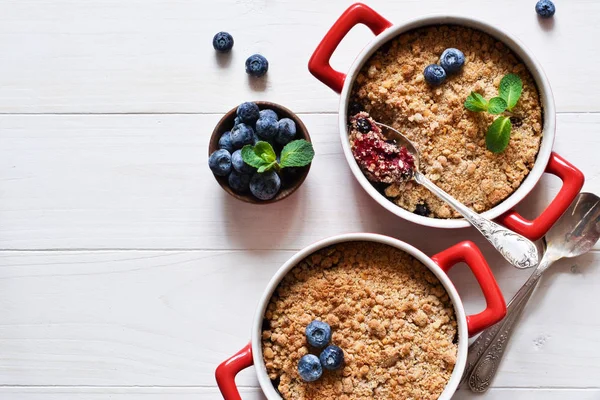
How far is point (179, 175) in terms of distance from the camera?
5.44 ft

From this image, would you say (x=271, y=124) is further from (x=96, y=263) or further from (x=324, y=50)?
(x=96, y=263)

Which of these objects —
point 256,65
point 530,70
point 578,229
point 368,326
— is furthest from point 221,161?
point 578,229

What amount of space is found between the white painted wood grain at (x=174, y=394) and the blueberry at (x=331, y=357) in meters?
0.27

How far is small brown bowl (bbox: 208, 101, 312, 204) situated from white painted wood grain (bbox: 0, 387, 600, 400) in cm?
47

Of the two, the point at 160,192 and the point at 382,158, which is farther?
the point at 160,192

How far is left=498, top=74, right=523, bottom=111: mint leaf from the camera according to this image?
4.82 feet

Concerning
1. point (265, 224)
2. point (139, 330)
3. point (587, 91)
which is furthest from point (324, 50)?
point (139, 330)

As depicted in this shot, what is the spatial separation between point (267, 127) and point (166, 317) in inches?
20.9

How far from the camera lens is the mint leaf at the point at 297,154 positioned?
1502mm

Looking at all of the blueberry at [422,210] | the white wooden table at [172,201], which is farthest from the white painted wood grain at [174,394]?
the blueberry at [422,210]

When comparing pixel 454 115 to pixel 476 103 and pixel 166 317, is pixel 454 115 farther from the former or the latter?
pixel 166 317

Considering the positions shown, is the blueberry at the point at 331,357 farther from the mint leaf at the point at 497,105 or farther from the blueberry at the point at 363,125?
the mint leaf at the point at 497,105

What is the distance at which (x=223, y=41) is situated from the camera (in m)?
1.62

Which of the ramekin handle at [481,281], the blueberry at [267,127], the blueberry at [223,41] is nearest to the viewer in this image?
the ramekin handle at [481,281]
